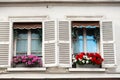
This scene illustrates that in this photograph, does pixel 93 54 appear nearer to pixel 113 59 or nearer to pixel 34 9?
pixel 113 59

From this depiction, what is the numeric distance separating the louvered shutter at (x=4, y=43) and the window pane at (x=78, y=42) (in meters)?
2.06

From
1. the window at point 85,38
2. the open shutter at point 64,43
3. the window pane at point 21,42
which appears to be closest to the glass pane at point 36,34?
the window pane at point 21,42

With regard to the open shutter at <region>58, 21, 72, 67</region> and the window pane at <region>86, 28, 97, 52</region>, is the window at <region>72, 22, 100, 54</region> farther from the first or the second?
the open shutter at <region>58, 21, 72, 67</region>

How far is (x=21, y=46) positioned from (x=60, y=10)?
163 cm

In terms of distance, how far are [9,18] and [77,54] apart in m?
2.35

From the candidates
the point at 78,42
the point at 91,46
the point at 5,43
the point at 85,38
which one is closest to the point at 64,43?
the point at 78,42

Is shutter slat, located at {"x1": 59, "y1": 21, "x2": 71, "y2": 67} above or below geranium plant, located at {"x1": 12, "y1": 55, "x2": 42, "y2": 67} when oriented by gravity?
above

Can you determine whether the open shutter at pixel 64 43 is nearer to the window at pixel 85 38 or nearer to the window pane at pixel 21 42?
the window at pixel 85 38

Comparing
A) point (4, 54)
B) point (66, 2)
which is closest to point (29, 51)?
point (4, 54)

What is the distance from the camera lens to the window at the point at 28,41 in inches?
543

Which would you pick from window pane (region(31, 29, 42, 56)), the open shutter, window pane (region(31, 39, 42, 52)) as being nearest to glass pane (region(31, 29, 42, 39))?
window pane (region(31, 29, 42, 56))

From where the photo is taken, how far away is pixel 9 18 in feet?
45.3

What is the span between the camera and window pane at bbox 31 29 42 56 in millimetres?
13789

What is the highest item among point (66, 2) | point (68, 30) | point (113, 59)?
point (66, 2)
